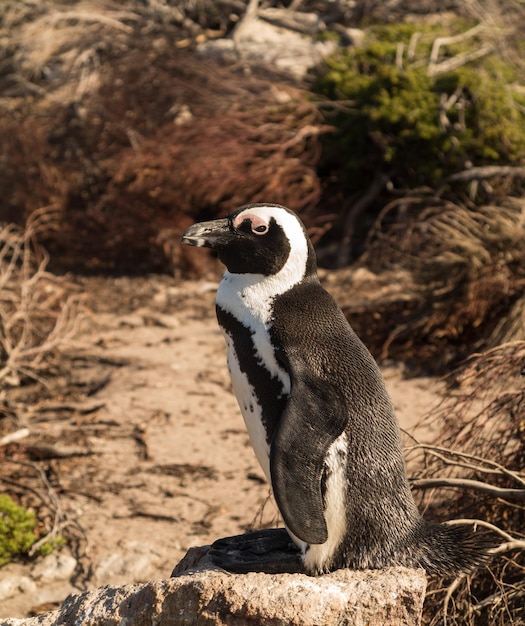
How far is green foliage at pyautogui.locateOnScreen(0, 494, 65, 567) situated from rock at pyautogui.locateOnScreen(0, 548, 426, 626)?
73.4 inches

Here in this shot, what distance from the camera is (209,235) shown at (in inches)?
104

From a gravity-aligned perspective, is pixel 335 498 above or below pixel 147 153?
above

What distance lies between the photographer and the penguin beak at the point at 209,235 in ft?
8.59

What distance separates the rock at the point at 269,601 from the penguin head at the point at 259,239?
2.62ft

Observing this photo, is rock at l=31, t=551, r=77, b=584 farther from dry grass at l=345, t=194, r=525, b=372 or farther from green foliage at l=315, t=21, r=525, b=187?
green foliage at l=315, t=21, r=525, b=187

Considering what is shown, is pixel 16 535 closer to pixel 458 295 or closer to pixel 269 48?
pixel 458 295

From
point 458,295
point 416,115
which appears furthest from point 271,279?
point 416,115

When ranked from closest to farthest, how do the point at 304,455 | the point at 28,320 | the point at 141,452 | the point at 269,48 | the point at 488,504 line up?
the point at 304,455 → the point at 488,504 → the point at 141,452 → the point at 28,320 → the point at 269,48

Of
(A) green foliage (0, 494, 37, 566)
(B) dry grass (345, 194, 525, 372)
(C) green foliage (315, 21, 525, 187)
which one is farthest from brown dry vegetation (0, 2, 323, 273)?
(A) green foliage (0, 494, 37, 566)

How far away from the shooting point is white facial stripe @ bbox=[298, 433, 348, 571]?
2.48m

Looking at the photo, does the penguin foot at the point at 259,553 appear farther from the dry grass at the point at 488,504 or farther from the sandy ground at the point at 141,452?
the sandy ground at the point at 141,452

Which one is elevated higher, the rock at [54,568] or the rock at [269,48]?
the rock at [269,48]

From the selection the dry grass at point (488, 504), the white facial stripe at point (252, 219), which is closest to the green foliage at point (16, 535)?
the dry grass at point (488, 504)

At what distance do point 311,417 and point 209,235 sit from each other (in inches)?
22.4
